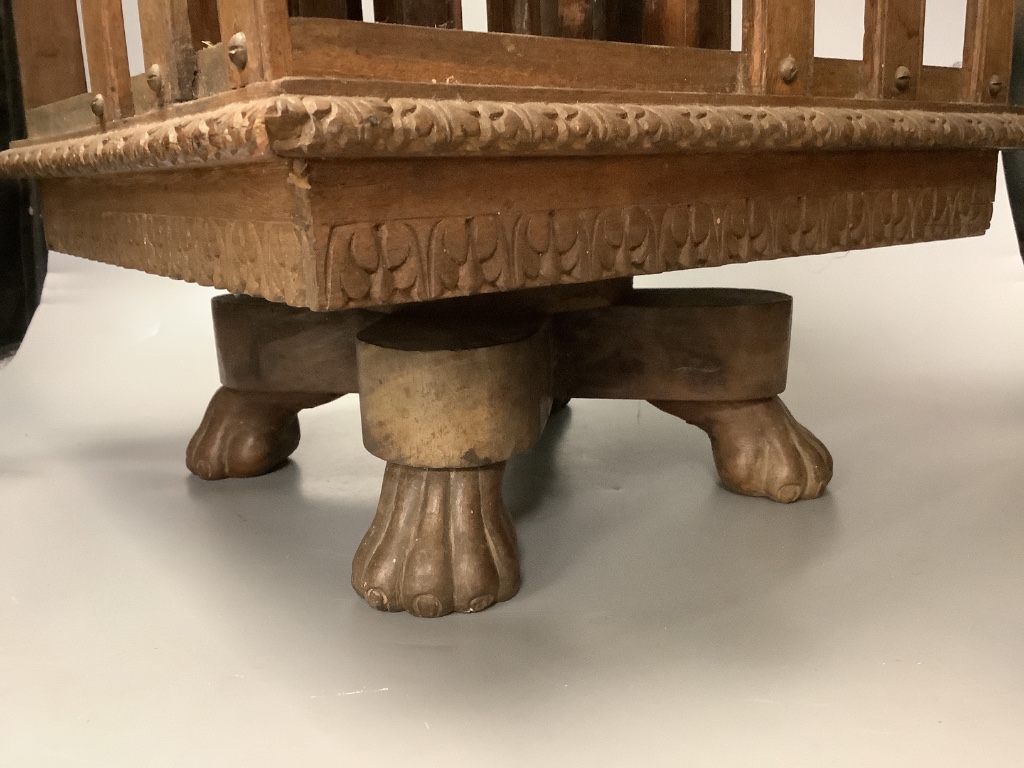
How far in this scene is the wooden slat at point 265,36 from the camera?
0.63m

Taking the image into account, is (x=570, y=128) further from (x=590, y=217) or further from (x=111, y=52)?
(x=111, y=52)

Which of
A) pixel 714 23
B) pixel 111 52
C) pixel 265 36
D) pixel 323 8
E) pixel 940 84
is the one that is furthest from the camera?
pixel 714 23

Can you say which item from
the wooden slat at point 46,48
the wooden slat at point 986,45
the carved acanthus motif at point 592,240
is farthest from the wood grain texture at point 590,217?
the wooden slat at point 46,48

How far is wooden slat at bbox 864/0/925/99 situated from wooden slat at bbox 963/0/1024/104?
13 cm

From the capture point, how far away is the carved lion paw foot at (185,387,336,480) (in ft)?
4.20

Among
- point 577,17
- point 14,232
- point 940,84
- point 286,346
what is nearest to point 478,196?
point 577,17

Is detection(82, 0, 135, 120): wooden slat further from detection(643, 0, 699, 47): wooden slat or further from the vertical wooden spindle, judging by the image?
detection(643, 0, 699, 47): wooden slat

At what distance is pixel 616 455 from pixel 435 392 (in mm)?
520

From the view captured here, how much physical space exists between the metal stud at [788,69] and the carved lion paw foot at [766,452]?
1.31 feet

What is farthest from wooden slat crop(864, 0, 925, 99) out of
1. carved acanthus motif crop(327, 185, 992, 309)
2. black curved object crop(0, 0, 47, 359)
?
black curved object crop(0, 0, 47, 359)

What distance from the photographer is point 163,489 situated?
4.13 feet

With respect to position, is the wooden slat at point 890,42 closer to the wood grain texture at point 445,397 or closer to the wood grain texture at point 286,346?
the wood grain texture at point 445,397

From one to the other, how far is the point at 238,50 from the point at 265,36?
0.11 feet

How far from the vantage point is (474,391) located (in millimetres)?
905
